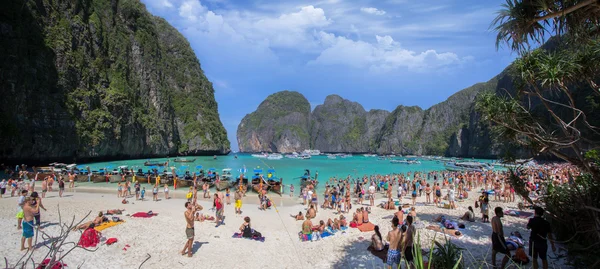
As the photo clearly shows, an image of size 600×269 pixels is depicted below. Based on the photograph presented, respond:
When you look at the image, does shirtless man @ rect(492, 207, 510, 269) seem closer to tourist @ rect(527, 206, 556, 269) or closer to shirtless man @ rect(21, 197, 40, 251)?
tourist @ rect(527, 206, 556, 269)

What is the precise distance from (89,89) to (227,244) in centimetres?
5971

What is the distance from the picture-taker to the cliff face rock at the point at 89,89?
40.6 metres

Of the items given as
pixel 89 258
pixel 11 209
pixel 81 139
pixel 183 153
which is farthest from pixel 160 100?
pixel 89 258

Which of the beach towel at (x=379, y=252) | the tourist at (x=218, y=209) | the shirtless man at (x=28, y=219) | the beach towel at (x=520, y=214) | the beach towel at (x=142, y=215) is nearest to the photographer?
the shirtless man at (x=28, y=219)

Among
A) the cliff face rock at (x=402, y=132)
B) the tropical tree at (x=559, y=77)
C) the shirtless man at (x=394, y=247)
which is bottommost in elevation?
the shirtless man at (x=394, y=247)

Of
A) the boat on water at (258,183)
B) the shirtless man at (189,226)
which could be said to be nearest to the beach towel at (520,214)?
the shirtless man at (189,226)

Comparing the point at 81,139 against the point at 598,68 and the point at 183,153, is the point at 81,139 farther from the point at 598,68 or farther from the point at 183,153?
the point at 598,68

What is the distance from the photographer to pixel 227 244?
10.3 metres

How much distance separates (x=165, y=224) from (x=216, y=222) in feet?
6.63

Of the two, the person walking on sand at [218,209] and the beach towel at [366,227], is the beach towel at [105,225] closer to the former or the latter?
the person walking on sand at [218,209]

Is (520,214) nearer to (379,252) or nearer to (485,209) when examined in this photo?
(485,209)

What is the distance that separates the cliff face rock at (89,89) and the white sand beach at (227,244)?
3670 cm

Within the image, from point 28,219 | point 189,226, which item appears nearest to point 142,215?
point 28,219

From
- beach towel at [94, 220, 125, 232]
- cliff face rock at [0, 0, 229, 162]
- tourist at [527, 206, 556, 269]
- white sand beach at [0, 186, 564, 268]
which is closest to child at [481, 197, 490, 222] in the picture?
white sand beach at [0, 186, 564, 268]
